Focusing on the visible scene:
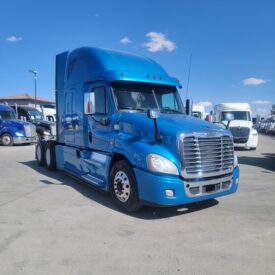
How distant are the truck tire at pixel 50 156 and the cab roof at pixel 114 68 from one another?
2693mm

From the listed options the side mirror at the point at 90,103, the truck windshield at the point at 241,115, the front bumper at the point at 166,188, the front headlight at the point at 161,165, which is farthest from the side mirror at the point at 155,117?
the truck windshield at the point at 241,115

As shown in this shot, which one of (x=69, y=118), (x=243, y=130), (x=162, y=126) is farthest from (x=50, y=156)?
(x=243, y=130)

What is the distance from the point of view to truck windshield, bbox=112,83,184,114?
21.2 ft

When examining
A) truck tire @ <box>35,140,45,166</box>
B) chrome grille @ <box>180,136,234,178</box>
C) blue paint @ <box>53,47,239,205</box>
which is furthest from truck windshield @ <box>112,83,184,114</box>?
truck tire @ <box>35,140,45,166</box>

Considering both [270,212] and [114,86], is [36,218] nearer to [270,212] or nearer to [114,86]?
[114,86]

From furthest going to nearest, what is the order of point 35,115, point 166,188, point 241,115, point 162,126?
1. point 35,115
2. point 241,115
3. point 162,126
4. point 166,188

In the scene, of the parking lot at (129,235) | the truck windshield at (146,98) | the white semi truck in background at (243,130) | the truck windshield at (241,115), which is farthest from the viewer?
the truck windshield at (241,115)

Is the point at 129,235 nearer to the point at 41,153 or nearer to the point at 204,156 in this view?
the point at 204,156

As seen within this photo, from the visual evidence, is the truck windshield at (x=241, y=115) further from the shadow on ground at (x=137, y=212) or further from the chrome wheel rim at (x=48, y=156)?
the shadow on ground at (x=137, y=212)

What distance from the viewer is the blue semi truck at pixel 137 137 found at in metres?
5.33

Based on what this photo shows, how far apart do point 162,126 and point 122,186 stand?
1.33m

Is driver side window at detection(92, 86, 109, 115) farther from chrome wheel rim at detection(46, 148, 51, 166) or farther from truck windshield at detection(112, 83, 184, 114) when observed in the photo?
chrome wheel rim at detection(46, 148, 51, 166)

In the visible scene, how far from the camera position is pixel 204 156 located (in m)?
5.53

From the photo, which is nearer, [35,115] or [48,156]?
[48,156]
